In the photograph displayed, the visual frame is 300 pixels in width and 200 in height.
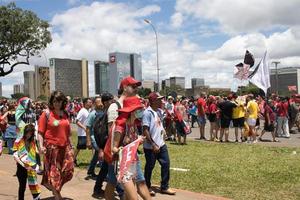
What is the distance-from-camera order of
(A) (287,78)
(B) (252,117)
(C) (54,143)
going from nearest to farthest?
(C) (54,143), (B) (252,117), (A) (287,78)

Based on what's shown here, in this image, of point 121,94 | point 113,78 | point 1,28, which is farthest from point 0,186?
point 113,78

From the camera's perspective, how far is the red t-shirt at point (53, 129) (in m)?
6.97

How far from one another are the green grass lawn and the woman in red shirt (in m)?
2.55

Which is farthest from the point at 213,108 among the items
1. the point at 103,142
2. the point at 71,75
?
the point at 71,75

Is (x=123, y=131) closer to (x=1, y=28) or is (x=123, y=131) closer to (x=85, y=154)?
(x=85, y=154)

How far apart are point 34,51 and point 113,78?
39.5 meters

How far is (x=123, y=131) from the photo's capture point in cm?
530

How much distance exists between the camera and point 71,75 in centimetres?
10788

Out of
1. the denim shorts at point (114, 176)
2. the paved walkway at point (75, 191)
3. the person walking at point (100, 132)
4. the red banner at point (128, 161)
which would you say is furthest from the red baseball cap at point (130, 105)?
the paved walkway at point (75, 191)

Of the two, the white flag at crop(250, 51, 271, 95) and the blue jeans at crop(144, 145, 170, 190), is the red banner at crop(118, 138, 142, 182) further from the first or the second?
the white flag at crop(250, 51, 271, 95)

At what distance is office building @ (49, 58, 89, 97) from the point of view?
101 metres

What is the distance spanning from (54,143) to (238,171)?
449 cm

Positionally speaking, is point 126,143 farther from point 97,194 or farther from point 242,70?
point 242,70

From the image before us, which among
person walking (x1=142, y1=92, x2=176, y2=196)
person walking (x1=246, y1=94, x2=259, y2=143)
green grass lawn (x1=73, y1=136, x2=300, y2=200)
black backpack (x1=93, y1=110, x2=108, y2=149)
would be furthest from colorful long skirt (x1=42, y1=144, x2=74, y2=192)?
person walking (x1=246, y1=94, x2=259, y2=143)
